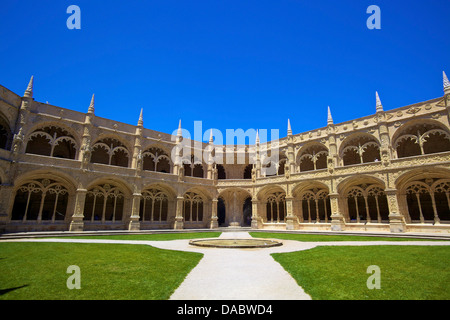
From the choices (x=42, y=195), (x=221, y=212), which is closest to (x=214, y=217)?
(x=221, y=212)

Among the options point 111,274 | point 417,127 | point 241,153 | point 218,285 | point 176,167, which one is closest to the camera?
point 218,285

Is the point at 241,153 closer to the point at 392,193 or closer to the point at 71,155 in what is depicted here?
the point at 392,193

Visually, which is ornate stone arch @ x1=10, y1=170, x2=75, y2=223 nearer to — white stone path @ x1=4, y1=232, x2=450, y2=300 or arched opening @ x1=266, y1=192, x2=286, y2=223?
white stone path @ x1=4, y1=232, x2=450, y2=300

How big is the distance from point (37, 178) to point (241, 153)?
2347 cm

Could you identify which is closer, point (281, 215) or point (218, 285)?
point (218, 285)

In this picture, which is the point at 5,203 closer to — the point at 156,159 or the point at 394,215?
the point at 156,159

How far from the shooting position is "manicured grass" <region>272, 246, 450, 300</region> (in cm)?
485

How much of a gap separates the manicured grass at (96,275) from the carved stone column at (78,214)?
13596mm

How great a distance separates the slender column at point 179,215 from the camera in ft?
91.6

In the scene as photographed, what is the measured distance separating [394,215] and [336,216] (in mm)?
5002

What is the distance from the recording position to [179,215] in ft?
92.8

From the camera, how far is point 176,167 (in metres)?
29.6


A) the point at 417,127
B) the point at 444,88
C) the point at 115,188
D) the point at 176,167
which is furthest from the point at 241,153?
the point at 444,88

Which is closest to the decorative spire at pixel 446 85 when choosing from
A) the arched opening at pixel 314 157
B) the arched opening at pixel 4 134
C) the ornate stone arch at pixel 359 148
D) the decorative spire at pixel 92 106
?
the ornate stone arch at pixel 359 148
